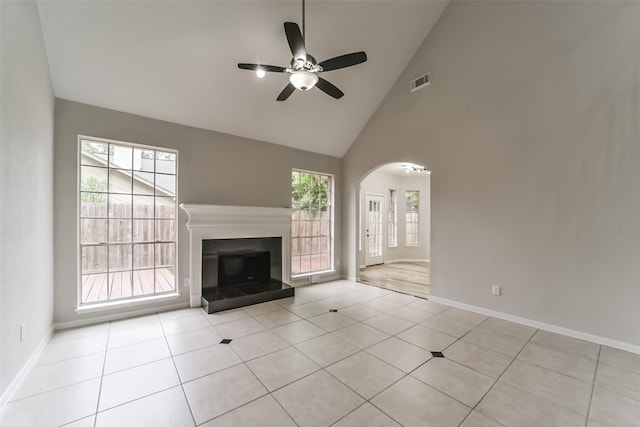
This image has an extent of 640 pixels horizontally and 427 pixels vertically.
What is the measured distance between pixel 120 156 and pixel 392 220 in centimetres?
736

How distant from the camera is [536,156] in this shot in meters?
3.29

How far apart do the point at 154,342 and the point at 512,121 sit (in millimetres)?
5318

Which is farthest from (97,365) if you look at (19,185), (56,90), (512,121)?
(512,121)

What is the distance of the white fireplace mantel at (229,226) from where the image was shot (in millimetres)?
4004

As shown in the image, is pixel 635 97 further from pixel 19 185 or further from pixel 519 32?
pixel 19 185

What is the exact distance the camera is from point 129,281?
3666 millimetres

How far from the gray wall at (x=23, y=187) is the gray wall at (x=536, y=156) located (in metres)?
4.89

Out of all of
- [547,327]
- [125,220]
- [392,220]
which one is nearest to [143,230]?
[125,220]

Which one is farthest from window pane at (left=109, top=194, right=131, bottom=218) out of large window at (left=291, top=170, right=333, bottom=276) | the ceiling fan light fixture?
the ceiling fan light fixture

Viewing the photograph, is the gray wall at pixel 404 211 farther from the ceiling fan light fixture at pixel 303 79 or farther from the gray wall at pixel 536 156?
the ceiling fan light fixture at pixel 303 79

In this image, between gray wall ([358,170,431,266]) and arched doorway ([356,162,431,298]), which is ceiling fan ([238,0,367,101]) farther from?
gray wall ([358,170,431,266])

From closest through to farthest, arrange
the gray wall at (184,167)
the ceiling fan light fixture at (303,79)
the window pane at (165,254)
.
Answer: the ceiling fan light fixture at (303,79)
the gray wall at (184,167)
the window pane at (165,254)

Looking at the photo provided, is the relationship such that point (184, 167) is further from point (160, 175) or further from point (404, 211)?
point (404, 211)

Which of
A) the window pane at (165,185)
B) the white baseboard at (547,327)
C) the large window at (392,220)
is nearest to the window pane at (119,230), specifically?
the window pane at (165,185)
